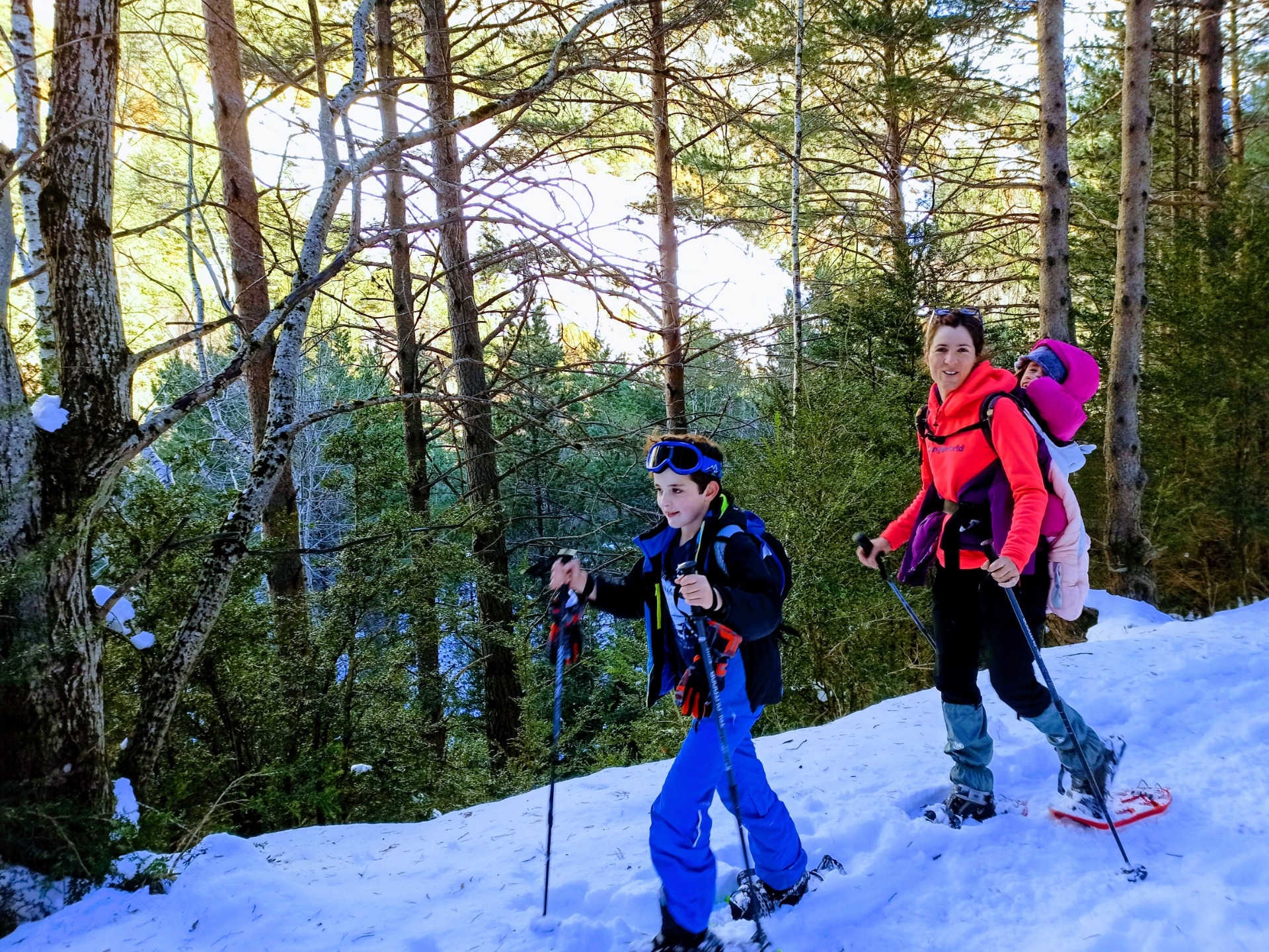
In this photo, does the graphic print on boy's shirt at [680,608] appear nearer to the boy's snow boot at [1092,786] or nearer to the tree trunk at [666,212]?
the boy's snow boot at [1092,786]

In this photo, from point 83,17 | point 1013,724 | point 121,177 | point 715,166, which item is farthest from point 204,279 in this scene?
point 1013,724

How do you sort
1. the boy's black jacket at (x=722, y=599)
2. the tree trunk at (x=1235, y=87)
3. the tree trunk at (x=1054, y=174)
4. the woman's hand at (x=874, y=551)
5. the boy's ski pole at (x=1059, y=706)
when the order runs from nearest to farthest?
the boy's black jacket at (x=722, y=599) → the boy's ski pole at (x=1059, y=706) → the woman's hand at (x=874, y=551) → the tree trunk at (x=1054, y=174) → the tree trunk at (x=1235, y=87)

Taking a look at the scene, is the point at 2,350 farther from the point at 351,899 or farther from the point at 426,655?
the point at 426,655

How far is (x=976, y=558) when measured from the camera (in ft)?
9.04

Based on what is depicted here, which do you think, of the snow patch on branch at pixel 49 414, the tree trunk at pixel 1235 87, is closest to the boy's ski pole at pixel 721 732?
the snow patch on branch at pixel 49 414

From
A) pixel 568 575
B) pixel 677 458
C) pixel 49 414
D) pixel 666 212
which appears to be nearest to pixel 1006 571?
pixel 677 458

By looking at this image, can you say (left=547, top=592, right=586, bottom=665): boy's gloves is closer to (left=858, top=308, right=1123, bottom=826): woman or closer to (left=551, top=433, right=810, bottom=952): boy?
(left=551, top=433, right=810, bottom=952): boy

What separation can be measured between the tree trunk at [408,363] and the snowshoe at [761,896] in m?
4.40

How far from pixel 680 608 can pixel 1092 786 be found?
1.77m

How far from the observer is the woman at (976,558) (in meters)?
2.63

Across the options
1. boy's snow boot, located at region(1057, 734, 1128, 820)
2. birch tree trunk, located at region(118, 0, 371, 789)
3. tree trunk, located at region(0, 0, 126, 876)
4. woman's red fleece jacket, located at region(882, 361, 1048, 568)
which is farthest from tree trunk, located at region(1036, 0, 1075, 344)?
tree trunk, located at region(0, 0, 126, 876)

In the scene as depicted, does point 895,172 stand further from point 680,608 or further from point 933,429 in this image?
point 680,608

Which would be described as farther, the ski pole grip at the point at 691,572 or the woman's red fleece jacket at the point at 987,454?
the woman's red fleece jacket at the point at 987,454

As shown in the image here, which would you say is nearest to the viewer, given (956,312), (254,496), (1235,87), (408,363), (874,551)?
(956,312)
